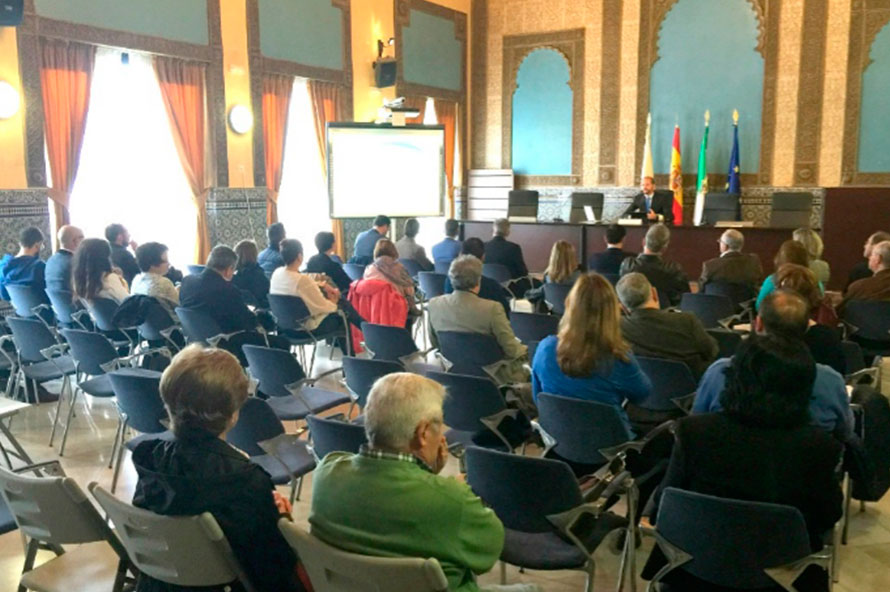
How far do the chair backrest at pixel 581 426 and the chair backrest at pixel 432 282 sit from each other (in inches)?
157

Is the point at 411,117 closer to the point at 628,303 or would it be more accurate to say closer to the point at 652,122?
the point at 652,122

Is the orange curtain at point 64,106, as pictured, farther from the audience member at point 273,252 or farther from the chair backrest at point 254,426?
the chair backrest at point 254,426

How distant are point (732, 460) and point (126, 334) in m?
4.41

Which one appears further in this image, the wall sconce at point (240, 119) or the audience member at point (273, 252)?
the wall sconce at point (240, 119)

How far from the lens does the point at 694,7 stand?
446 inches

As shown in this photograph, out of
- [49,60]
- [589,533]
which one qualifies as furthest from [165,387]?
[49,60]

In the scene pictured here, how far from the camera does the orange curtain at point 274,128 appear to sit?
936 cm

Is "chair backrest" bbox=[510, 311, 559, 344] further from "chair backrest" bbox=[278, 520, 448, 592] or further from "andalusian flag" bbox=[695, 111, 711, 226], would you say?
"andalusian flag" bbox=[695, 111, 711, 226]

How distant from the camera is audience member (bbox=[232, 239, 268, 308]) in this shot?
6348 millimetres

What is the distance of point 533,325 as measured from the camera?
17.0ft

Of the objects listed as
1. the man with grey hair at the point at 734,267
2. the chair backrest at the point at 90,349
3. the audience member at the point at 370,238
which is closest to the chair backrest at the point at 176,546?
the chair backrest at the point at 90,349

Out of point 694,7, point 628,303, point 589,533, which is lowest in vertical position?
point 589,533

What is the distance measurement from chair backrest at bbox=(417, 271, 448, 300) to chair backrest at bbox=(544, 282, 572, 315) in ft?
3.54

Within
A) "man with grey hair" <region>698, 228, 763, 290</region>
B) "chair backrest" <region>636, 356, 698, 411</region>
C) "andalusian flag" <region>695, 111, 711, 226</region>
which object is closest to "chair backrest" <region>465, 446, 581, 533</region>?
"chair backrest" <region>636, 356, 698, 411</region>
